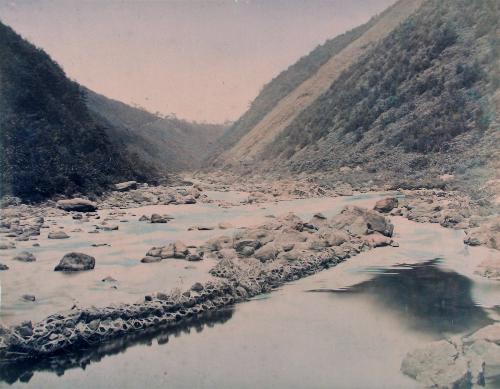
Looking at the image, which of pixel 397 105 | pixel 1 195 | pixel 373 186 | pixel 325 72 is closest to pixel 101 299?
pixel 1 195

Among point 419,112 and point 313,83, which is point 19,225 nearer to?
point 419,112

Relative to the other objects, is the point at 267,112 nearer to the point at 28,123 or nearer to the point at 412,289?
the point at 28,123

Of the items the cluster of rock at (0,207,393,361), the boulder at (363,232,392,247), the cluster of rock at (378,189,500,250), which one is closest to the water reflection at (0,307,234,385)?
the cluster of rock at (0,207,393,361)

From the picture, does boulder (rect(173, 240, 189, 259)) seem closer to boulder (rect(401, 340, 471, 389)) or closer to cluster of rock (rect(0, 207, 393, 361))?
cluster of rock (rect(0, 207, 393, 361))

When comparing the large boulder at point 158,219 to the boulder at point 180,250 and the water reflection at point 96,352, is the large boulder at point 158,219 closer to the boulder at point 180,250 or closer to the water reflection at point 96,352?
the boulder at point 180,250

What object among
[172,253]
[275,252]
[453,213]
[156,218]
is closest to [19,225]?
[156,218]

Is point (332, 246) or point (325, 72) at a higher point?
point (325, 72)
